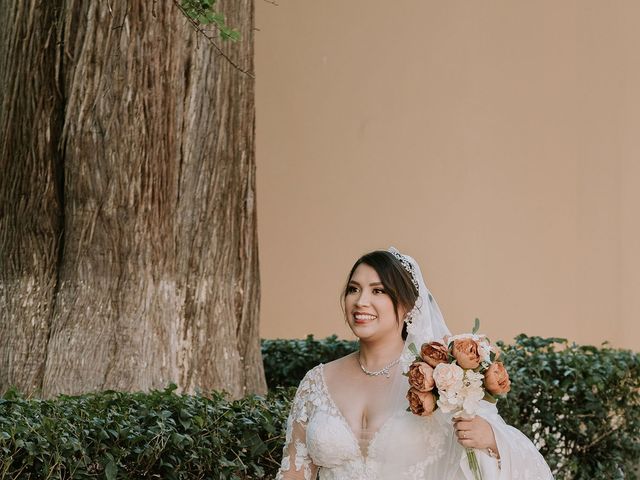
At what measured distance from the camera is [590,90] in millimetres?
10148

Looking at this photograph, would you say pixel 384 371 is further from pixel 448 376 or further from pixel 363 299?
pixel 448 376

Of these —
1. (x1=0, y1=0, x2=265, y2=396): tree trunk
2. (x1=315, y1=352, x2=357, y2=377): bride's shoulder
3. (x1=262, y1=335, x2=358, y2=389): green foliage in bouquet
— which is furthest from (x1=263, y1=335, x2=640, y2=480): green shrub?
(x1=315, y1=352, x2=357, y2=377): bride's shoulder

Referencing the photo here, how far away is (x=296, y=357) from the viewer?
7824mm

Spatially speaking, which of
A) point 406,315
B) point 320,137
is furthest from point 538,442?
point 320,137

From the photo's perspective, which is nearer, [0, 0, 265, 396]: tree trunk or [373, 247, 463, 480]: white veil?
[373, 247, 463, 480]: white veil

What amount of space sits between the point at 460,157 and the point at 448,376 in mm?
6159

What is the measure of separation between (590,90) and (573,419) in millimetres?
4225

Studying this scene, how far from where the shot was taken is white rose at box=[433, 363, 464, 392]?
3.86 m

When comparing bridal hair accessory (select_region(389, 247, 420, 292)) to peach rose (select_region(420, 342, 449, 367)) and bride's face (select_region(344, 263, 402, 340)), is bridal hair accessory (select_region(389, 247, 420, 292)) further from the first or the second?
peach rose (select_region(420, 342, 449, 367))

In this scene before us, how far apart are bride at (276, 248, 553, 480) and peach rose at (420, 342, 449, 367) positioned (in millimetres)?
225

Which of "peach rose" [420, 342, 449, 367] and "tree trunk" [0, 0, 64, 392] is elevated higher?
"tree trunk" [0, 0, 64, 392]

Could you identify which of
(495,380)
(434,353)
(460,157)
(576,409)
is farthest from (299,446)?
(460,157)

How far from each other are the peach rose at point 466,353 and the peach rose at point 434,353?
0.13ft

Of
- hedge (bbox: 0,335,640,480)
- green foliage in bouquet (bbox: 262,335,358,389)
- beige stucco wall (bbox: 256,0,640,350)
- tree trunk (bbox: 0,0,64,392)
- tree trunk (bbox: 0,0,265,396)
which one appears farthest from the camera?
beige stucco wall (bbox: 256,0,640,350)
